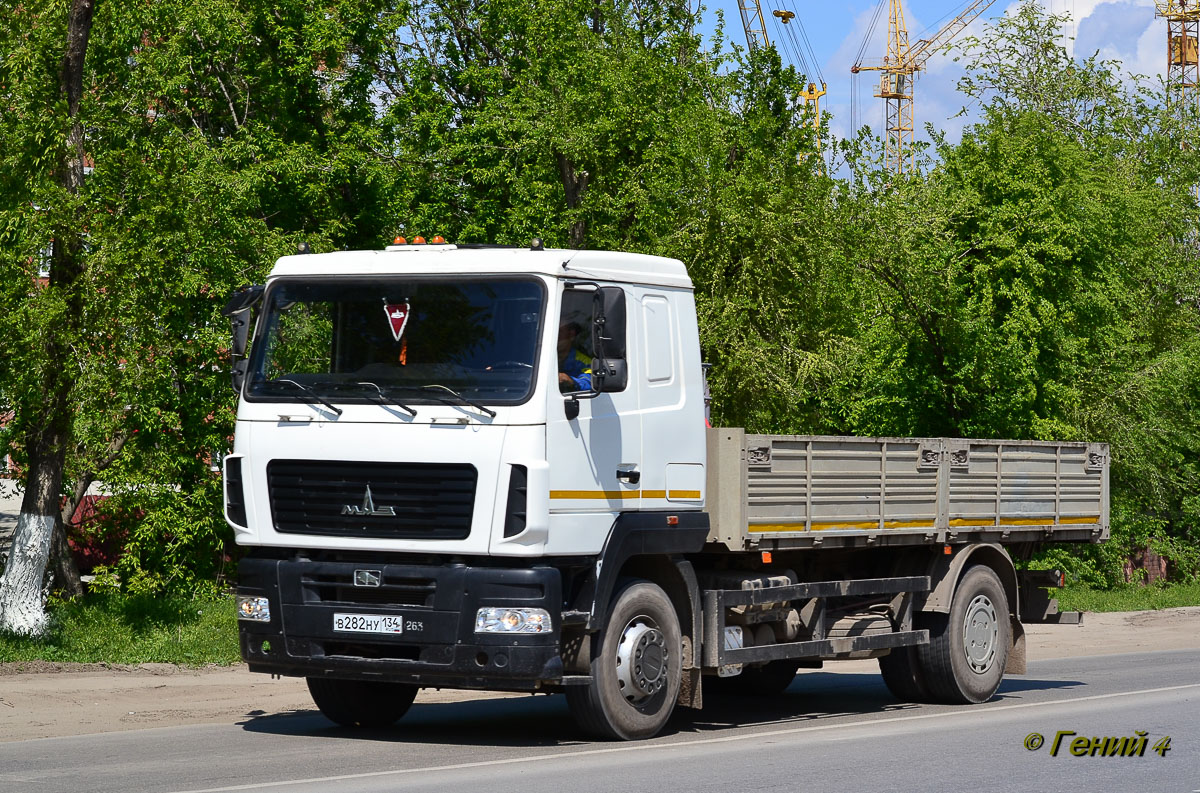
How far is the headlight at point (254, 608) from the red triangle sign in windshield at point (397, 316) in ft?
6.36

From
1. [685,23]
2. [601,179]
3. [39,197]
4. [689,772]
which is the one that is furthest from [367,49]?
[689,772]

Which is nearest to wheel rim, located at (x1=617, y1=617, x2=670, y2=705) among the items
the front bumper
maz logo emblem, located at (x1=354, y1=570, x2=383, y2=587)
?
the front bumper

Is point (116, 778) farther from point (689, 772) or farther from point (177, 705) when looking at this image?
point (177, 705)

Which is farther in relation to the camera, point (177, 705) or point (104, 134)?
point (104, 134)

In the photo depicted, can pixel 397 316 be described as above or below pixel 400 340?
above

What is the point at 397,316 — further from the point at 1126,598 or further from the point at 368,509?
the point at 1126,598

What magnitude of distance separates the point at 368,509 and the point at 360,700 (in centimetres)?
220

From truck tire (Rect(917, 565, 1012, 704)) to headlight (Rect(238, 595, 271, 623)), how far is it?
5.97 metres

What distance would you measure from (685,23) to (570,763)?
25.4 meters

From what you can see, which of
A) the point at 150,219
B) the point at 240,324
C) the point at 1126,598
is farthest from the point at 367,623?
the point at 1126,598

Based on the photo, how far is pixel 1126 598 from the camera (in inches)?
1198

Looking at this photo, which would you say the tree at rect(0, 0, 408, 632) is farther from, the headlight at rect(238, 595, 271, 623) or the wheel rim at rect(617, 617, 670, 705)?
the wheel rim at rect(617, 617, 670, 705)

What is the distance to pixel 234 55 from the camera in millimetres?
26922

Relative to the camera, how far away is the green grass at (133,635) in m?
16.2
